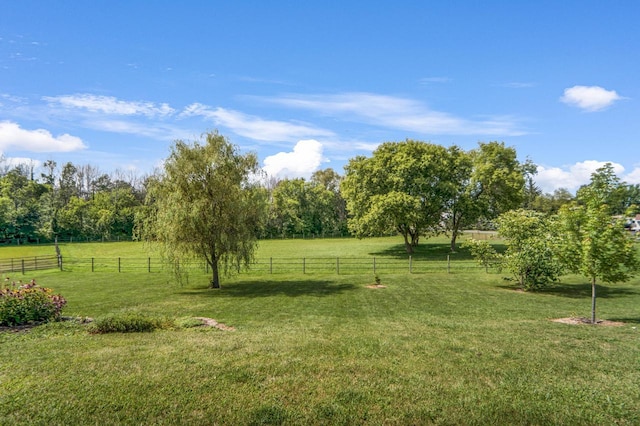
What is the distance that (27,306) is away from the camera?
37.5 feet

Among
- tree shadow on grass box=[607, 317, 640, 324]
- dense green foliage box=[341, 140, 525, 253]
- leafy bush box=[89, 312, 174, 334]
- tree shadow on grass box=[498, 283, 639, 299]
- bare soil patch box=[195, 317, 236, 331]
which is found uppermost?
dense green foliage box=[341, 140, 525, 253]

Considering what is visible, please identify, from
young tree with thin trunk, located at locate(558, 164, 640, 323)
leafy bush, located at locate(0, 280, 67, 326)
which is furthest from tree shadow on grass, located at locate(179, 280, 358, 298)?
young tree with thin trunk, located at locate(558, 164, 640, 323)

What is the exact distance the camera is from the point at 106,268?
34812 mm

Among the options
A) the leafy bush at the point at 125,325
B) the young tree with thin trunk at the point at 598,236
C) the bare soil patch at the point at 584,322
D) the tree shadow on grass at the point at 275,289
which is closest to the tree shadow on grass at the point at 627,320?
the bare soil patch at the point at 584,322

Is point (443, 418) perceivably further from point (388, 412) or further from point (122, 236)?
point (122, 236)

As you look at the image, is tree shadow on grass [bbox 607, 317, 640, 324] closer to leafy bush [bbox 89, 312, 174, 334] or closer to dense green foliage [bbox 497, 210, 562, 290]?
dense green foliage [bbox 497, 210, 562, 290]

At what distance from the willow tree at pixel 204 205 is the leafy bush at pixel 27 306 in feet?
27.6

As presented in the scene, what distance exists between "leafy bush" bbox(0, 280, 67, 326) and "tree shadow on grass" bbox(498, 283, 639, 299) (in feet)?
71.3

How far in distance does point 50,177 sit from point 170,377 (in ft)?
383

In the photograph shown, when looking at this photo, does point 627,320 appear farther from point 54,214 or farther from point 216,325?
point 54,214

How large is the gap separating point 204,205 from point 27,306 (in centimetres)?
1005

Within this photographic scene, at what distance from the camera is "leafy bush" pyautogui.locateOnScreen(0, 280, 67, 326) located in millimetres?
11141

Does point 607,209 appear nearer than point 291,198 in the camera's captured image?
Yes

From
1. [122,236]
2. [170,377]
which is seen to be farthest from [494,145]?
[122,236]
